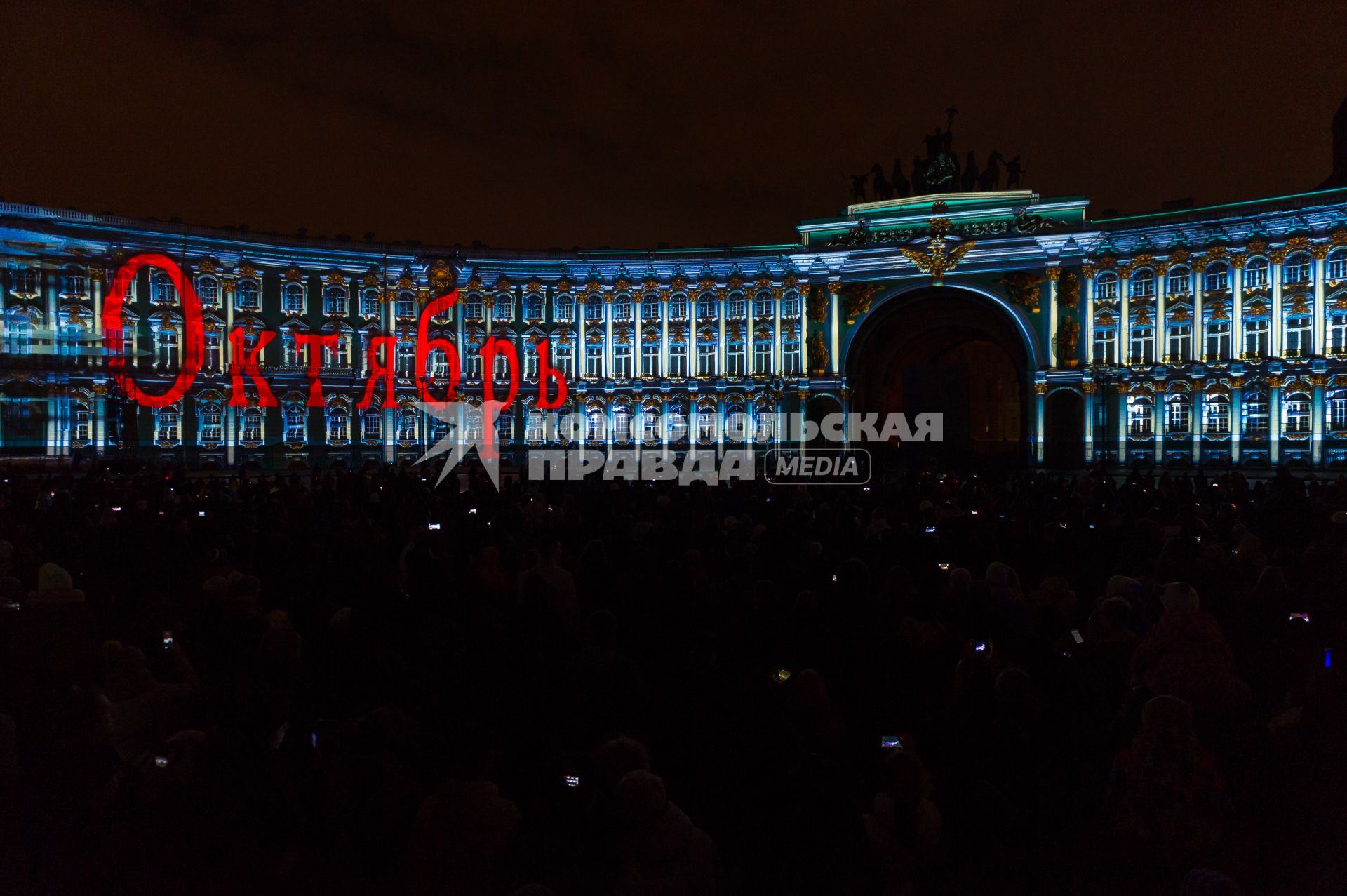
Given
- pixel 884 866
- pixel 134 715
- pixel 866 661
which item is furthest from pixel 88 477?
pixel 884 866

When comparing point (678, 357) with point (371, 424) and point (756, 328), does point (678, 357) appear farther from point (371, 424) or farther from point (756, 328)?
point (371, 424)

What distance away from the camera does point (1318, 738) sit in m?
5.58

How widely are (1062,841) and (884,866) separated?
1140 millimetres

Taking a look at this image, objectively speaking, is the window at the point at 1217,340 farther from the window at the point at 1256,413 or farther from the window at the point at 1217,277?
the window at the point at 1256,413

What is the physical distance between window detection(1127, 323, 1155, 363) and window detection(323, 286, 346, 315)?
144 ft

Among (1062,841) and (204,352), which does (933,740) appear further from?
(204,352)

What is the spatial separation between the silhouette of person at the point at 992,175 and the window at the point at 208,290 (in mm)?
42818

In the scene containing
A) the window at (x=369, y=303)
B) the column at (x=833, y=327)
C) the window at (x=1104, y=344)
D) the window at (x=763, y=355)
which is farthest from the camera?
the window at (x=763, y=355)

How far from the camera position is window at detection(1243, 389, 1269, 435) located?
1772 inches

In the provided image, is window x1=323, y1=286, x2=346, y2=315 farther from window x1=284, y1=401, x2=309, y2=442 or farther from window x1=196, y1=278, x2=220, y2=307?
window x1=284, y1=401, x2=309, y2=442

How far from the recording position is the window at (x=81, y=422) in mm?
43781

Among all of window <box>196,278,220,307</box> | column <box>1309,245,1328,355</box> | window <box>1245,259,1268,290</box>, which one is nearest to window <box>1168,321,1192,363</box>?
window <box>1245,259,1268,290</box>

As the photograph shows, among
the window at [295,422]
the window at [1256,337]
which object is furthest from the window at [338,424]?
the window at [1256,337]

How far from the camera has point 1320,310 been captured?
4353 cm
